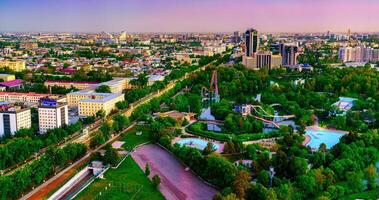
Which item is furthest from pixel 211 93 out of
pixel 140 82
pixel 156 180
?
pixel 156 180

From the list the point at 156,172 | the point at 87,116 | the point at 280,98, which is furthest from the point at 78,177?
the point at 280,98

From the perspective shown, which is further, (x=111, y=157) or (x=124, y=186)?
(x=111, y=157)

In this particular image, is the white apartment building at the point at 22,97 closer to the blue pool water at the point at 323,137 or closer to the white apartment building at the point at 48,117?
the white apartment building at the point at 48,117

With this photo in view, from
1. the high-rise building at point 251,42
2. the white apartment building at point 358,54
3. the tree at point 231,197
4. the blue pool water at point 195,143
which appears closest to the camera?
the tree at point 231,197

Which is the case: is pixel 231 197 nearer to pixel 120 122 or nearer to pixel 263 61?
pixel 120 122

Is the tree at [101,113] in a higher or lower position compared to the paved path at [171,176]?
higher

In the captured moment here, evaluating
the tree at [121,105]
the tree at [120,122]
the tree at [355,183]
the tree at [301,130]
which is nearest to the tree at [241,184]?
the tree at [355,183]
